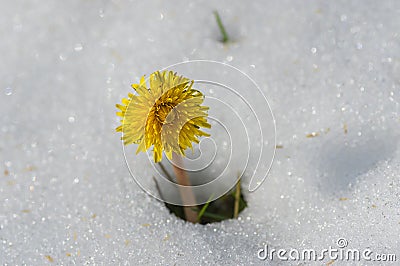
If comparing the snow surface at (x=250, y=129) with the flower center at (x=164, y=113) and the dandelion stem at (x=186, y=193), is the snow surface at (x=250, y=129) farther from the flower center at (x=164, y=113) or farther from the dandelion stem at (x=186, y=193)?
the flower center at (x=164, y=113)

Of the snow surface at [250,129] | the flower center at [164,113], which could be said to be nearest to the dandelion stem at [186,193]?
the snow surface at [250,129]

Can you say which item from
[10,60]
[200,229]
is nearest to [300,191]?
[200,229]

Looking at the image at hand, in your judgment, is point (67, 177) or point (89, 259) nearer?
point (89, 259)

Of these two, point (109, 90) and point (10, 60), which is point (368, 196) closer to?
point (109, 90)

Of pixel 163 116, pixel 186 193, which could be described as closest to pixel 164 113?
pixel 163 116

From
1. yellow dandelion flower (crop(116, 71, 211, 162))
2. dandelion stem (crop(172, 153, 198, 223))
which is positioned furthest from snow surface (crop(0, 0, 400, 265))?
yellow dandelion flower (crop(116, 71, 211, 162))

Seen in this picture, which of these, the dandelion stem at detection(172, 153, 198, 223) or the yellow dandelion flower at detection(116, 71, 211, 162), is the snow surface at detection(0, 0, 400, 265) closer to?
the dandelion stem at detection(172, 153, 198, 223)

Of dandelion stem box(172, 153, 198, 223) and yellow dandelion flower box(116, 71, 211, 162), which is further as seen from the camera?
dandelion stem box(172, 153, 198, 223)
